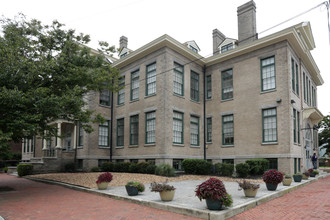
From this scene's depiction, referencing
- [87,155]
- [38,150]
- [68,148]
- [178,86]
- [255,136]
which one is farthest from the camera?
[38,150]

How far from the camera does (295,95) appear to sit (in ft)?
66.3

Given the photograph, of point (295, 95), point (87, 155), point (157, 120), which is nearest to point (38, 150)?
point (87, 155)

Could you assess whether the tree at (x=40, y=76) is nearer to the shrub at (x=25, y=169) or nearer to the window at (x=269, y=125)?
the shrub at (x=25, y=169)

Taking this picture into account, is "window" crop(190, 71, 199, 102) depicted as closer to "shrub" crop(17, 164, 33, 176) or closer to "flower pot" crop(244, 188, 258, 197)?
"flower pot" crop(244, 188, 258, 197)

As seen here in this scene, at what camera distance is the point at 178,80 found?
2148 cm

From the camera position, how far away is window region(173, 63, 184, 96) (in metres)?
21.2

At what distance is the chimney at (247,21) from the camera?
2303 cm

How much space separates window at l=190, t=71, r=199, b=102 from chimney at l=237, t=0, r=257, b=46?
477 centimetres

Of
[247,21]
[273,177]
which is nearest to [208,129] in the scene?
[247,21]

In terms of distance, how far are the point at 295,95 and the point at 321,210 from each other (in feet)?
43.1

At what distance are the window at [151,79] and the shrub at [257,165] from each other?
9.09m

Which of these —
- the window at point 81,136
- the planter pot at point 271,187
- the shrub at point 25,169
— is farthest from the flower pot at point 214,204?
the shrub at point 25,169

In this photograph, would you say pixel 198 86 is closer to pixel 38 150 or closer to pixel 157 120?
pixel 157 120

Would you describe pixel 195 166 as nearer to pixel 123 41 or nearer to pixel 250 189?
pixel 250 189
